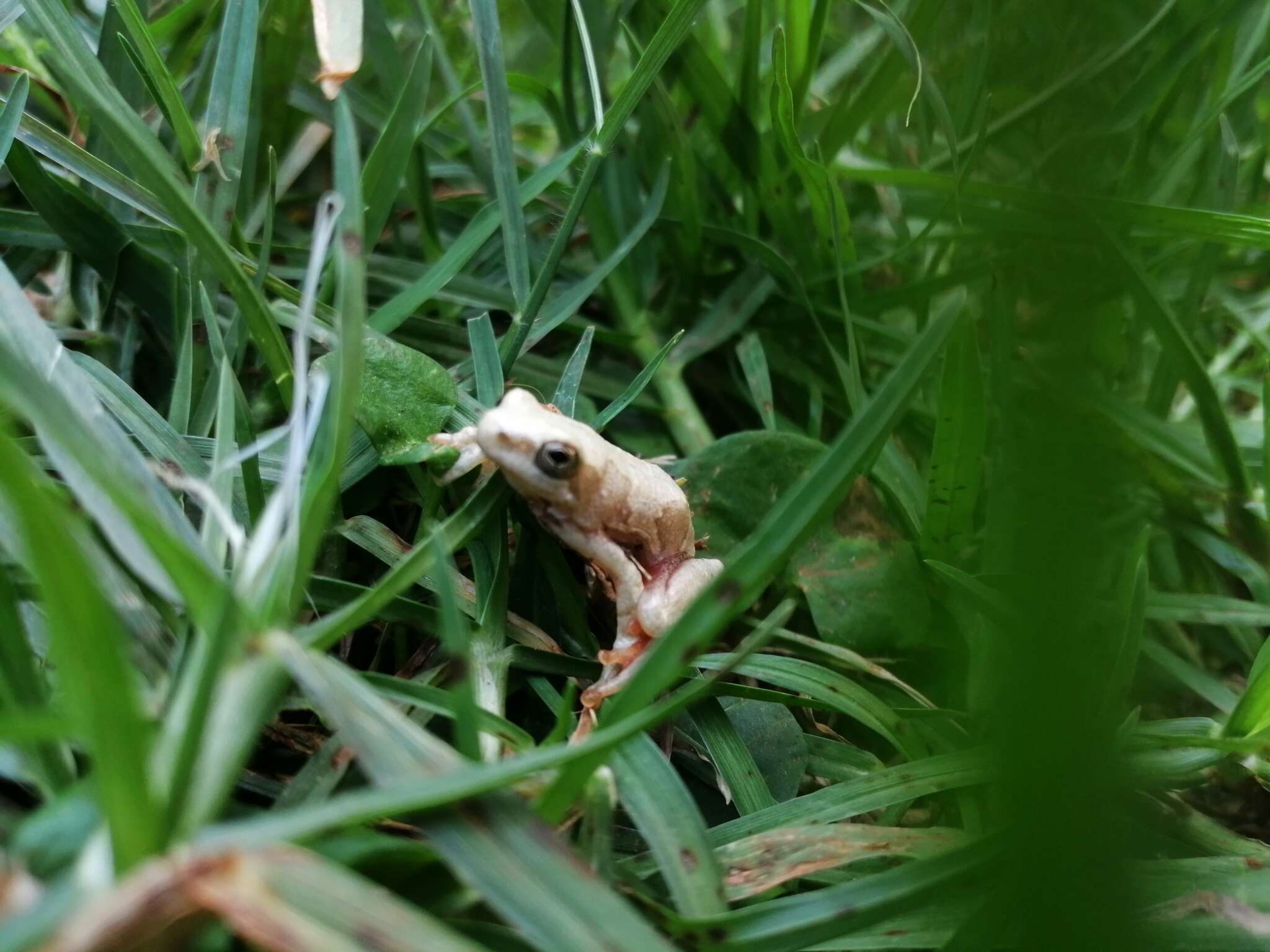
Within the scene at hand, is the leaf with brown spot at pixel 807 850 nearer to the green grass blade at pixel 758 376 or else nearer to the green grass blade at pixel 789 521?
the green grass blade at pixel 789 521

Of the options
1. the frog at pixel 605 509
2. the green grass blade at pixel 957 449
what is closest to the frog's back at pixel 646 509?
the frog at pixel 605 509

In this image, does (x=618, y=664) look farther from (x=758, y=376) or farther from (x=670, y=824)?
(x=758, y=376)

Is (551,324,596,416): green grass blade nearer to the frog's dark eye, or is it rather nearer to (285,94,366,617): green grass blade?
the frog's dark eye

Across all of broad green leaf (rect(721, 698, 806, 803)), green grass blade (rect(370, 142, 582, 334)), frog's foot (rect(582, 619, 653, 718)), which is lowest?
broad green leaf (rect(721, 698, 806, 803))

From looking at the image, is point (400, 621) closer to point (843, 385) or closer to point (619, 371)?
point (619, 371)

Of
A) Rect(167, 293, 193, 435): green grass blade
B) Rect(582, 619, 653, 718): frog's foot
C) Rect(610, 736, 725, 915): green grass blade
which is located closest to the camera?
Rect(610, 736, 725, 915): green grass blade

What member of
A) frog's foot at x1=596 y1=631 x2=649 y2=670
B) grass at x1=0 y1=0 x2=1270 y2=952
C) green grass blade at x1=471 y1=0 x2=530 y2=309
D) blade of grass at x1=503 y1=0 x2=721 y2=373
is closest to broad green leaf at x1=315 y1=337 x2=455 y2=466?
grass at x1=0 y1=0 x2=1270 y2=952

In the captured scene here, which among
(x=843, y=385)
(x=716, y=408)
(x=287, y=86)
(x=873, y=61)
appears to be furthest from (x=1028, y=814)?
(x=873, y=61)
